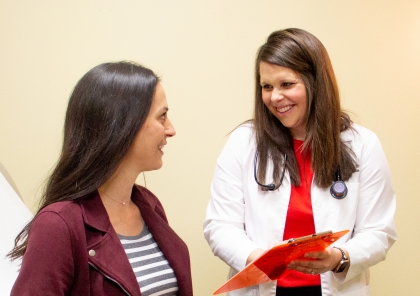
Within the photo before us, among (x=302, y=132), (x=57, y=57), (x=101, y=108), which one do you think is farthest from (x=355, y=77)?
(x=101, y=108)

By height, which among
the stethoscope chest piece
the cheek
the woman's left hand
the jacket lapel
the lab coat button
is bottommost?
the woman's left hand

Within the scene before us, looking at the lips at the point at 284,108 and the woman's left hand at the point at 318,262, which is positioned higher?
the lips at the point at 284,108

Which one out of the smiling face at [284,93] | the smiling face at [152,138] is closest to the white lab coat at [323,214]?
the smiling face at [284,93]

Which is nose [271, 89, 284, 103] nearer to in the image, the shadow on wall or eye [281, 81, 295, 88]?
eye [281, 81, 295, 88]

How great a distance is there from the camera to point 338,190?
1.79m

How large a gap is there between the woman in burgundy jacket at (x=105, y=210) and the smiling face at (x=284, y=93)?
1.68ft

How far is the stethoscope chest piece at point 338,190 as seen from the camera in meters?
1.79

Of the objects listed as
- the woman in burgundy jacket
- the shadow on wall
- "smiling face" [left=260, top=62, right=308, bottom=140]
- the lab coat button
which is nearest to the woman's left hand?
the lab coat button

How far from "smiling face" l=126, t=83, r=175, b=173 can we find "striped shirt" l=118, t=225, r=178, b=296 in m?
0.20

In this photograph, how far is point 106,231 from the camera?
1.28m

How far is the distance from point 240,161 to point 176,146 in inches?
28.0

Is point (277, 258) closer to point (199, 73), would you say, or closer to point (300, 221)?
point (300, 221)

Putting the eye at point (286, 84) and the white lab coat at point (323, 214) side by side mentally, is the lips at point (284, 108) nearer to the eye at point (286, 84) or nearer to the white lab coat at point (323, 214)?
the eye at point (286, 84)

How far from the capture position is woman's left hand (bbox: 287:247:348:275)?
5.01 ft
